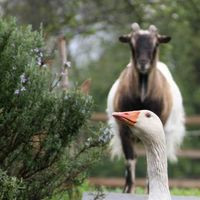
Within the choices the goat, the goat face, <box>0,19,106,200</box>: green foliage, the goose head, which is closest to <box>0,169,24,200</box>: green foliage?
<box>0,19,106,200</box>: green foliage

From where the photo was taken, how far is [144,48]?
7.99 m

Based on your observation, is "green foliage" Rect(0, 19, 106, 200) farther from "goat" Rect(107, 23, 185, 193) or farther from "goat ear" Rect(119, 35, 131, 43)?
"goat ear" Rect(119, 35, 131, 43)

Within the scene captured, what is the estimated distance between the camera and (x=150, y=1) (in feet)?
43.1

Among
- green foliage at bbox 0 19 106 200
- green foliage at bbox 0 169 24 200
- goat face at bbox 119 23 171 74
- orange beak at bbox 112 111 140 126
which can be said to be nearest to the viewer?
orange beak at bbox 112 111 140 126

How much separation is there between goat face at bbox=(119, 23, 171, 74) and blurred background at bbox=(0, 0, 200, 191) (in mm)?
859

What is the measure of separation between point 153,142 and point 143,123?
0.18m

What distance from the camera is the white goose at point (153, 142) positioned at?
461 centimetres

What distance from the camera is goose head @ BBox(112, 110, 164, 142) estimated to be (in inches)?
181

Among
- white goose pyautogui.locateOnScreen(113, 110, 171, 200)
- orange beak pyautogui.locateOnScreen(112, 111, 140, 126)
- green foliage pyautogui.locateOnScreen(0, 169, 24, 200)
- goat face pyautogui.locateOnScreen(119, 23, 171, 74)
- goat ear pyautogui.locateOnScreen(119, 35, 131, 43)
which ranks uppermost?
goat ear pyautogui.locateOnScreen(119, 35, 131, 43)

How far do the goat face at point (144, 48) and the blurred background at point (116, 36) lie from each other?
2.82 feet

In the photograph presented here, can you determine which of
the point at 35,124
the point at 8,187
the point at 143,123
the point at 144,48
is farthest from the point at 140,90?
the point at 143,123

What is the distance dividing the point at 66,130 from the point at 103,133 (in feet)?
0.88

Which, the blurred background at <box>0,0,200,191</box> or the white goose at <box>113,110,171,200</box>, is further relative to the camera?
the blurred background at <box>0,0,200,191</box>

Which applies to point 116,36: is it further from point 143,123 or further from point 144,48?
point 143,123
